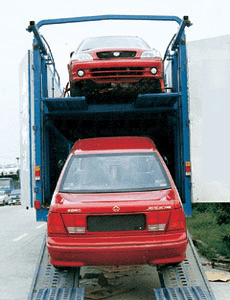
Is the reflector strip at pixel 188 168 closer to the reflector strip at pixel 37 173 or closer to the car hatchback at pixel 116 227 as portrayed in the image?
the car hatchback at pixel 116 227

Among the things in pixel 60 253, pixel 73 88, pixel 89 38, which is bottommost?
pixel 60 253

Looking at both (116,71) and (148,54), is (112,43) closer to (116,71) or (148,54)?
(148,54)

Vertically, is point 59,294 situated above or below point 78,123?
below

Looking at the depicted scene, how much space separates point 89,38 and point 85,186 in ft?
14.9

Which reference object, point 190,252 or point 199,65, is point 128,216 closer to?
point 190,252

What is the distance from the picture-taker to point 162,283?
5879 mm

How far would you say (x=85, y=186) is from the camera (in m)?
5.87

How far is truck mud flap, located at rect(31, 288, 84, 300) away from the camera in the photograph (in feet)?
18.1

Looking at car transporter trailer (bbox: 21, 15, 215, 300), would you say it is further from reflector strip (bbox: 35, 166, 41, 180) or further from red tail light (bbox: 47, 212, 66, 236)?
red tail light (bbox: 47, 212, 66, 236)

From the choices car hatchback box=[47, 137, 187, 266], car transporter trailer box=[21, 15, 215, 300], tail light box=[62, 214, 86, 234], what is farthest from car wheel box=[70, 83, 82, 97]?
tail light box=[62, 214, 86, 234]

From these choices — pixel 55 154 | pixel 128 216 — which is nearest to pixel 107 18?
pixel 55 154

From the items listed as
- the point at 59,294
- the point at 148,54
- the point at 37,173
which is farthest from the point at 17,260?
the point at 148,54

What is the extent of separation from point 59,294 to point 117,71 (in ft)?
12.2

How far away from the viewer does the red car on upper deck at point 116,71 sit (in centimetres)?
771
